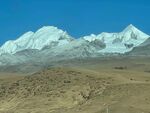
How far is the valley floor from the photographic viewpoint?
2623 inches

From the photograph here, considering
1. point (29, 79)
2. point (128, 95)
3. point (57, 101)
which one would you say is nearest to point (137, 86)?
point (128, 95)

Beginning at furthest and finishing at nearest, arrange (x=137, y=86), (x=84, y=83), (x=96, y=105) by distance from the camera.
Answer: (x=84, y=83), (x=137, y=86), (x=96, y=105)

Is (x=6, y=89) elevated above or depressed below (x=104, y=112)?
above

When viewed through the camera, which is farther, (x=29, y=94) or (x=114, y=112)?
(x=29, y=94)

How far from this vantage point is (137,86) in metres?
75.6

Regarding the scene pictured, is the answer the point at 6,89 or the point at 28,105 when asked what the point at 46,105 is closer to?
the point at 28,105

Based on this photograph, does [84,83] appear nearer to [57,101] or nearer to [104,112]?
[57,101]

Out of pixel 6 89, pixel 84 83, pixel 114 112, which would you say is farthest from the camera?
pixel 6 89

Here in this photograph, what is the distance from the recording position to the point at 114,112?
57750 mm

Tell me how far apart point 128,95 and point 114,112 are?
1337cm

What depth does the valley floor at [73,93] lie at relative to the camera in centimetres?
6662

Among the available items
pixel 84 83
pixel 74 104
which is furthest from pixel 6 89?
pixel 74 104

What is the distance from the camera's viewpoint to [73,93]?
8194 cm

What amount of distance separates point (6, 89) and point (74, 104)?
67.8 ft
